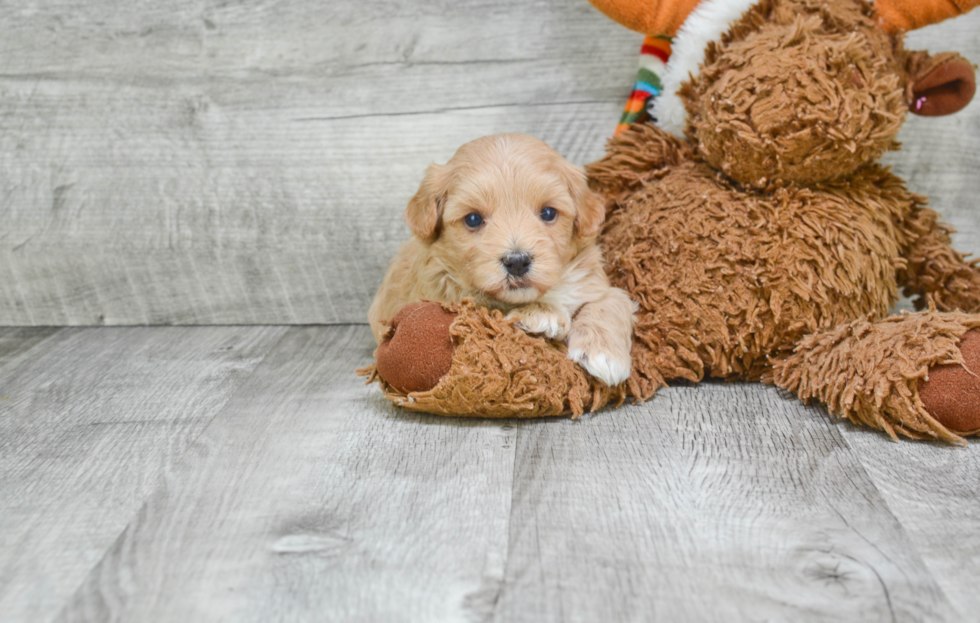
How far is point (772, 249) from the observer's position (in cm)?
203

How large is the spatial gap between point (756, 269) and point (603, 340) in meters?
0.45

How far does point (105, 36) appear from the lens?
2795 millimetres

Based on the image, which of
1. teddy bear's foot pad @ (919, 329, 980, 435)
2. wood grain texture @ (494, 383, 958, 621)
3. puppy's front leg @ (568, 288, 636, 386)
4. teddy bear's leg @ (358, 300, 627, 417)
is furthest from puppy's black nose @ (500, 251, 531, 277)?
teddy bear's foot pad @ (919, 329, 980, 435)

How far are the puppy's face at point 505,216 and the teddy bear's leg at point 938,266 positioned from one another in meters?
0.88

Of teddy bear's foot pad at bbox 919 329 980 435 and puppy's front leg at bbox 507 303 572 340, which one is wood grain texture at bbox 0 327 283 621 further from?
teddy bear's foot pad at bbox 919 329 980 435

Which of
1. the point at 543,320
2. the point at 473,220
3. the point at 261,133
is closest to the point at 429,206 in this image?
the point at 473,220

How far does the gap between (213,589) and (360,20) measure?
1991mm

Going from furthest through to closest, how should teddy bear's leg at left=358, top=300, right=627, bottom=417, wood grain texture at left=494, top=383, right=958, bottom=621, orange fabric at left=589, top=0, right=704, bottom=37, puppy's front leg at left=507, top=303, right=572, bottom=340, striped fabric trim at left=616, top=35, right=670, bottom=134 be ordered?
striped fabric trim at left=616, top=35, right=670, bottom=134 → orange fabric at left=589, top=0, right=704, bottom=37 → puppy's front leg at left=507, top=303, right=572, bottom=340 → teddy bear's leg at left=358, top=300, right=627, bottom=417 → wood grain texture at left=494, top=383, right=958, bottom=621

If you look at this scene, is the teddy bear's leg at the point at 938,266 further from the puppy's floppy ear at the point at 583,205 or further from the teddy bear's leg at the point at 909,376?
the puppy's floppy ear at the point at 583,205

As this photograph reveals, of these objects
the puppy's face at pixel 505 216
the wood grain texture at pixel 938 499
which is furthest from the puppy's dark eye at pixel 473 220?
the wood grain texture at pixel 938 499

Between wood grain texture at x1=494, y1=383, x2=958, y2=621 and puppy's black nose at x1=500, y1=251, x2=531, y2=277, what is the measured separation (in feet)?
1.17

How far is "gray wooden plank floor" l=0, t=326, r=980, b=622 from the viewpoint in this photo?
126cm

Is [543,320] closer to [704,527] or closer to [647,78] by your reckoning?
[704,527]

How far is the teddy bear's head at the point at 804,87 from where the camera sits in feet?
6.26
